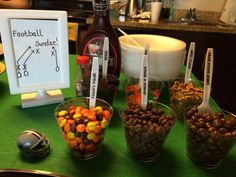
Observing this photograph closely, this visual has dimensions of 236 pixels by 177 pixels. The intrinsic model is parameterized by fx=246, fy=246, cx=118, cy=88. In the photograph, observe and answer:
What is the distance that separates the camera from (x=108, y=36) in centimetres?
82

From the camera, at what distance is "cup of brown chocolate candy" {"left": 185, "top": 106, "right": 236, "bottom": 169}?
1.73ft

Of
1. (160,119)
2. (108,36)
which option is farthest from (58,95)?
(160,119)

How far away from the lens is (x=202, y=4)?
2.67 m

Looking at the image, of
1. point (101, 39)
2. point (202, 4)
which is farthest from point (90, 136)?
point (202, 4)

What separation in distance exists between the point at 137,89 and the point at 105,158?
10.3 inches

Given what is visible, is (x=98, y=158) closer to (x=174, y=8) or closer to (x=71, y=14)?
(x=71, y=14)

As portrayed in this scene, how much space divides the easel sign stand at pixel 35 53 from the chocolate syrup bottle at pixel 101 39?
0.11m

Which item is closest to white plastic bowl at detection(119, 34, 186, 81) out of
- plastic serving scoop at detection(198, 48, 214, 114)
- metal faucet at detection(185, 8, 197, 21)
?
plastic serving scoop at detection(198, 48, 214, 114)

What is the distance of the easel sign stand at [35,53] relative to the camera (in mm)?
685

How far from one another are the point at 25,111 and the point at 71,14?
6.28 feet

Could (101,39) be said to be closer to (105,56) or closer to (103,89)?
(105,56)

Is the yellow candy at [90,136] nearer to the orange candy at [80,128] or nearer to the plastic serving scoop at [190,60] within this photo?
the orange candy at [80,128]

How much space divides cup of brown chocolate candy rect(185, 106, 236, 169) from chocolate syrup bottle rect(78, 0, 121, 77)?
14.3 inches

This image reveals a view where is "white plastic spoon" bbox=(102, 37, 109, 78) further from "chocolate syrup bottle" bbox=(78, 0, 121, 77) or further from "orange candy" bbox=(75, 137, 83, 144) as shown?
"orange candy" bbox=(75, 137, 83, 144)
